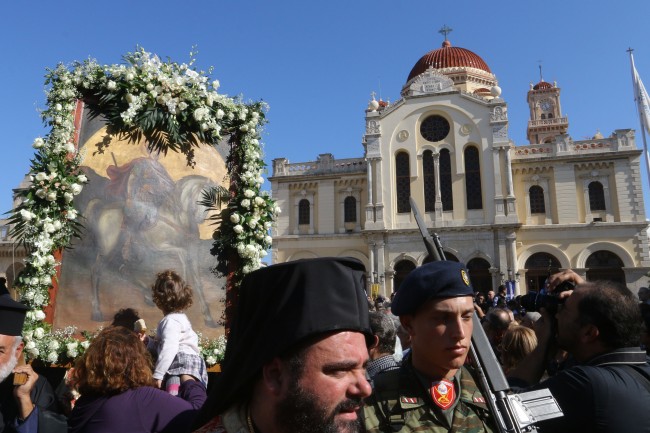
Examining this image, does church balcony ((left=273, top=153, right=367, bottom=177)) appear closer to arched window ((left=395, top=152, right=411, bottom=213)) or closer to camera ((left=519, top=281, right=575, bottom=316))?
arched window ((left=395, top=152, right=411, bottom=213))

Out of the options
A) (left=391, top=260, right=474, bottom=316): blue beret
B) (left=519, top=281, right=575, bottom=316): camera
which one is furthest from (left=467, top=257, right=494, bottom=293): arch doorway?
(left=391, top=260, right=474, bottom=316): blue beret

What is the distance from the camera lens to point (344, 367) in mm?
1395

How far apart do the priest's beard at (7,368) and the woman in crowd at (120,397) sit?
528 millimetres

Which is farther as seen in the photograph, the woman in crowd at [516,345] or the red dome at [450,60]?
the red dome at [450,60]

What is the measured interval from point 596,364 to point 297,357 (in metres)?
1.80

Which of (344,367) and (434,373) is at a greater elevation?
(344,367)

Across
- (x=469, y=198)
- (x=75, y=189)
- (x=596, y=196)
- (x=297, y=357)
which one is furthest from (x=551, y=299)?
(x=596, y=196)

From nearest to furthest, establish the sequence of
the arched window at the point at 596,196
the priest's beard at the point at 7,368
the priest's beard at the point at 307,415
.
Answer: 1. the priest's beard at the point at 307,415
2. the priest's beard at the point at 7,368
3. the arched window at the point at 596,196

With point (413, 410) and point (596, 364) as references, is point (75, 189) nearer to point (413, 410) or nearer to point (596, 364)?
point (413, 410)

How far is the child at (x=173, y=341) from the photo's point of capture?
372 cm

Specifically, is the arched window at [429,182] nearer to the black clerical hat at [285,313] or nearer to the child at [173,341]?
the child at [173,341]

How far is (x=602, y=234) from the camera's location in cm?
2448

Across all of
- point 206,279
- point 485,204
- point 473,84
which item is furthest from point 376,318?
point 473,84

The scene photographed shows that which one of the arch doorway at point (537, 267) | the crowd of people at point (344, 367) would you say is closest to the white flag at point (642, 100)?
the arch doorway at point (537, 267)
